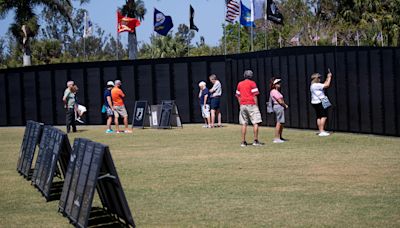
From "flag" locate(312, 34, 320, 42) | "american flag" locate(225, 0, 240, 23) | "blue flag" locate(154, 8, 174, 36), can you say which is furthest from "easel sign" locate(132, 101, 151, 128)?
"flag" locate(312, 34, 320, 42)

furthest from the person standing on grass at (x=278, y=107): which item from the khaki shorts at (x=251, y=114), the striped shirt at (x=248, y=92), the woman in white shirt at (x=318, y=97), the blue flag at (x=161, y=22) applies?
the blue flag at (x=161, y=22)

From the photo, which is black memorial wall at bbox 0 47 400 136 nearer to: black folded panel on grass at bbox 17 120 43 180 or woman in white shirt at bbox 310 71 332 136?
woman in white shirt at bbox 310 71 332 136

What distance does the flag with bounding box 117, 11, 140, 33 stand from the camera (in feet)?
148

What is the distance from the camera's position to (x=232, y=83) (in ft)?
102

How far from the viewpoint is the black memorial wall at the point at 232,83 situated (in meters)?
21.1

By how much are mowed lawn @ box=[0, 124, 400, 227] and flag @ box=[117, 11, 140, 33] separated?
2464 cm

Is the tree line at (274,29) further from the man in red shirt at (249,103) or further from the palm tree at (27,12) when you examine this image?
the man in red shirt at (249,103)

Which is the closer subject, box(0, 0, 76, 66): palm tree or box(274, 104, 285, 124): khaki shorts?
box(274, 104, 285, 124): khaki shorts

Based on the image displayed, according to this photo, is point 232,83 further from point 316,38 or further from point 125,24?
point 316,38

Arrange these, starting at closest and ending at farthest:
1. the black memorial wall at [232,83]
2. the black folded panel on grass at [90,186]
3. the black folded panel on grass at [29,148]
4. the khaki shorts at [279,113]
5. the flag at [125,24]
A: the black folded panel on grass at [90,186], the black folded panel on grass at [29,148], the khaki shorts at [279,113], the black memorial wall at [232,83], the flag at [125,24]

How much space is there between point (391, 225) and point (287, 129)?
54.8 feet

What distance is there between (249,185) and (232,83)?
61.0ft

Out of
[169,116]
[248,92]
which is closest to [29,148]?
[248,92]

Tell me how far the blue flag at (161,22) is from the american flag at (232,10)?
20.7 feet
